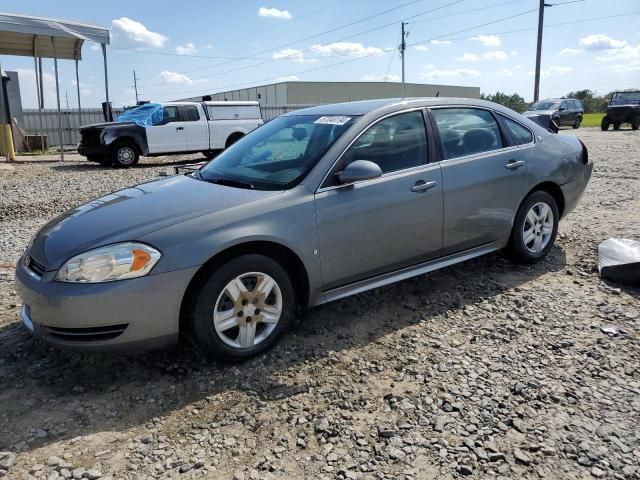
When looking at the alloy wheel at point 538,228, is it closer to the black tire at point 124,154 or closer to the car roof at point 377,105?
the car roof at point 377,105

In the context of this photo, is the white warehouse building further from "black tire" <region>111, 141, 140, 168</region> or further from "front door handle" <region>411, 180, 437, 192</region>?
"front door handle" <region>411, 180, 437, 192</region>

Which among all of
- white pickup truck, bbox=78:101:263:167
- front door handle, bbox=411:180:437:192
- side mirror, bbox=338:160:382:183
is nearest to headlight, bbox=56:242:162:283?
side mirror, bbox=338:160:382:183

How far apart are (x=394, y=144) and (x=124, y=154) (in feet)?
39.7

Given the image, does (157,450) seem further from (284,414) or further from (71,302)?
(71,302)

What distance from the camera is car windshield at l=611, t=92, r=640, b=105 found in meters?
25.6

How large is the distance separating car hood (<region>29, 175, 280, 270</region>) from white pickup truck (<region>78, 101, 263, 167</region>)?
10.1 metres

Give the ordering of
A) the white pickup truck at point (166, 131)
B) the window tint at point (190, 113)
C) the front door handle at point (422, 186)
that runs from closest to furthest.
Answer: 1. the front door handle at point (422, 186)
2. the white pickup truck at point (166, 131)
3. the window tint at point (190, 113)

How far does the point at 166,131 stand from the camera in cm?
1496

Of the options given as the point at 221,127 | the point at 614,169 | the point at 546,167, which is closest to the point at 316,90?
the point at 221,127

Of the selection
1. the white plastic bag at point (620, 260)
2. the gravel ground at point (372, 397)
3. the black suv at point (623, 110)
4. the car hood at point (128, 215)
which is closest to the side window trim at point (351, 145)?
the car hood at point (128, 215)

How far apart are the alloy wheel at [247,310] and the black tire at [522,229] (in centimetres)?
245

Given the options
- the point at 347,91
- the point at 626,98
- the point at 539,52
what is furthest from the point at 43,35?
the point at 347,91

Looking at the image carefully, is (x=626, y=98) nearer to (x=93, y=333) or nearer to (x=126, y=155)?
(x=126, y=155)

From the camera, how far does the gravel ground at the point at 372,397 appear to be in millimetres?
2389
